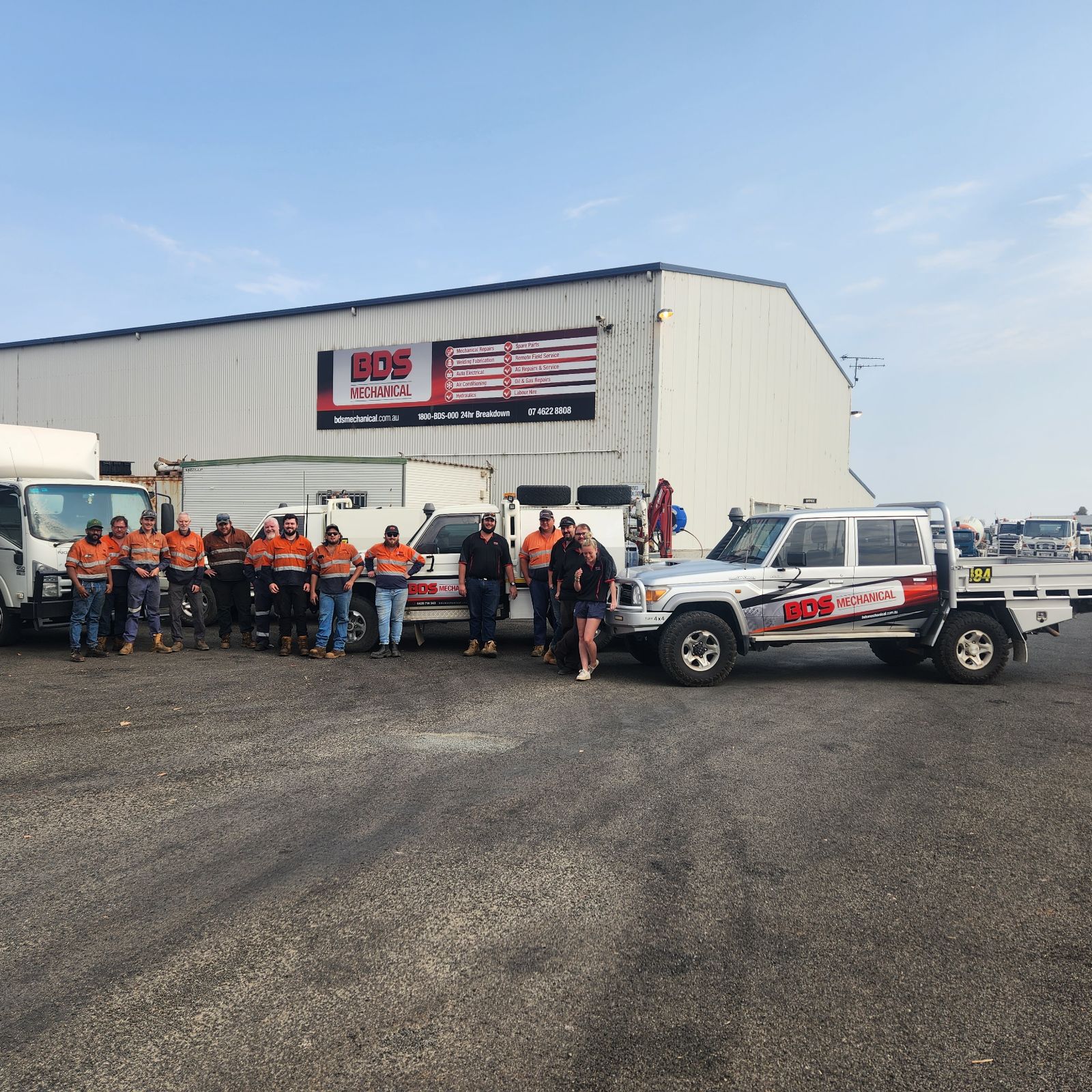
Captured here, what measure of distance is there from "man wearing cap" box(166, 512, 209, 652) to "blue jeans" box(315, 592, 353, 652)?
174cm

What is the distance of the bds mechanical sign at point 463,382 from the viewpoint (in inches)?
1009

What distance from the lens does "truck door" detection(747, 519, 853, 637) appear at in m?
9.93

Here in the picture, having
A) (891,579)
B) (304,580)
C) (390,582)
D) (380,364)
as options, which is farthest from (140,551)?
(380,364)

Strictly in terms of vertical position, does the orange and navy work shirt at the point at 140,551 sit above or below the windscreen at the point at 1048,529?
below

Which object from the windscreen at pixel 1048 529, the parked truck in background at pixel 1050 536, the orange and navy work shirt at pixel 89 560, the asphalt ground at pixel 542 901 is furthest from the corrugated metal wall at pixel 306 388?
the windscreen at pixel 1048 529

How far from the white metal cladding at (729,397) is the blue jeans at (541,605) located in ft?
43.3

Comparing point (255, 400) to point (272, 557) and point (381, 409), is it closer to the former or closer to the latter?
point (381, 409)

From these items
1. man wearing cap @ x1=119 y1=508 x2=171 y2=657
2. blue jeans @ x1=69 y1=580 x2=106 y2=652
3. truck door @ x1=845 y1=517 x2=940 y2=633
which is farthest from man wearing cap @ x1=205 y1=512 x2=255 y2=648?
truck door @ x1=845 y1=517 x2=940 y2=633

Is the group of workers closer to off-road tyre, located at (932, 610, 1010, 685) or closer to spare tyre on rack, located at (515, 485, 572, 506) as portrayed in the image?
spare tyre on rack, located at (515, 485, 572, 506)

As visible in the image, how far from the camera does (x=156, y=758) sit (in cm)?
654

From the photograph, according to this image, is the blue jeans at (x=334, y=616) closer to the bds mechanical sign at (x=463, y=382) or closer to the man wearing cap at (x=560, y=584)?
the man wearing cap at (x=560, y=584)

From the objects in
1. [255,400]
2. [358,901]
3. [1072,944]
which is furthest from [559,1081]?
[255,400]

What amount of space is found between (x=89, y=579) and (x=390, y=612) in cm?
361

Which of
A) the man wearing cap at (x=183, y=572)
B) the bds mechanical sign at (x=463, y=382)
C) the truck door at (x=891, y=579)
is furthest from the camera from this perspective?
the bds mechanical sign at (x=463, y=382)
